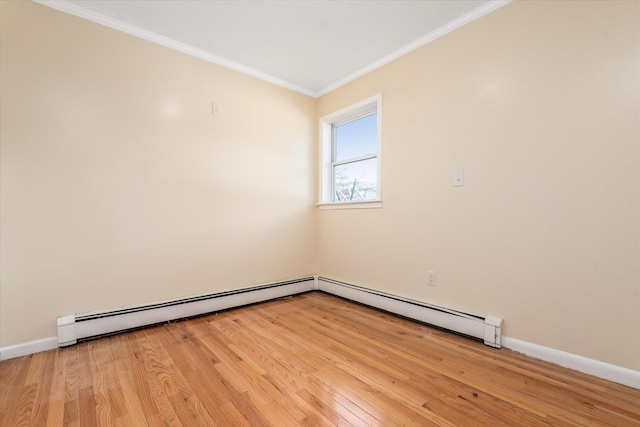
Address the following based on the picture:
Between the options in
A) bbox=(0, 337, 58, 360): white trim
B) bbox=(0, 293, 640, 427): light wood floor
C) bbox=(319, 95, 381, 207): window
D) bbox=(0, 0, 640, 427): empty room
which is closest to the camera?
bbox=(0, 293, 640, 427): light wood floor

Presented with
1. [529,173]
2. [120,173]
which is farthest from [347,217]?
[120,173]

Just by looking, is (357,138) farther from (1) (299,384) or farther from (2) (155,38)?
(1) (299,384)

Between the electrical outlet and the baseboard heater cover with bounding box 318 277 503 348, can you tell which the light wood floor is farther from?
the electrical outlet

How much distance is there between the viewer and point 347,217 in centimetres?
316

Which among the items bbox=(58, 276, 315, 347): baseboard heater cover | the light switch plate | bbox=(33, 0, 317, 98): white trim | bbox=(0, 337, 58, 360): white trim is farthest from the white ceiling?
bbox=(0, 337, 58, 360): white trim

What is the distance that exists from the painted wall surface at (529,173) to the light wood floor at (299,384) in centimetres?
38

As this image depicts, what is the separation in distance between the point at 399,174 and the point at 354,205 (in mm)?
640

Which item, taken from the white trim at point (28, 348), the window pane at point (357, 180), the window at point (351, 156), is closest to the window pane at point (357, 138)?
the window at point (351, 156)

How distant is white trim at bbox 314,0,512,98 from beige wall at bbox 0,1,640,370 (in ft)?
0.20

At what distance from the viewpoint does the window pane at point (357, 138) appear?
3.07 meters

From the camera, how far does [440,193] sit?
2.32 metres

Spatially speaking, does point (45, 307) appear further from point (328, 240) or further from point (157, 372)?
point (328, 240)

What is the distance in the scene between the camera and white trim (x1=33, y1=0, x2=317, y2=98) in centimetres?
201

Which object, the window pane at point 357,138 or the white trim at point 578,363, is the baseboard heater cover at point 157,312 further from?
the white trim at point 578,363
